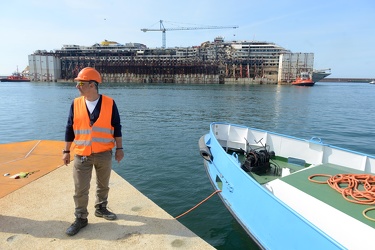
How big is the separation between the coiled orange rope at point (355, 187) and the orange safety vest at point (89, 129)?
385 cm

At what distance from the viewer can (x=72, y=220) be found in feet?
12.2

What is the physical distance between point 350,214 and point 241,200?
1.79 metres

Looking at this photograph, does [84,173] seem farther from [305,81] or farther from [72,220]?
[305,81]

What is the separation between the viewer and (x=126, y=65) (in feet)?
363

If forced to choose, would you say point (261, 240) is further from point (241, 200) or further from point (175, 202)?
point (175, 202)

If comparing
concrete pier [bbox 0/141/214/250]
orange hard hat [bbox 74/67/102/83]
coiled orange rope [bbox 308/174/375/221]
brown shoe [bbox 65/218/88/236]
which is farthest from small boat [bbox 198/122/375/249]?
orange hard hat [bbox 74/67/102/83]

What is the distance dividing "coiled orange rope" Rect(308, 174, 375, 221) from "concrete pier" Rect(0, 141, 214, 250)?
251 centimetres

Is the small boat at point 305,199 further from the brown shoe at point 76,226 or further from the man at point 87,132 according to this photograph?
the brown shoe at point 76,226

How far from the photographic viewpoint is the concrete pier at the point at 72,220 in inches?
126

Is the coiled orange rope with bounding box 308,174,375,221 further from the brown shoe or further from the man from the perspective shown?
the brown shoe

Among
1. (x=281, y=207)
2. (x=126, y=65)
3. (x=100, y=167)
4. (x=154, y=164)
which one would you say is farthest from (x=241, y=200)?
(x=126, y=65)

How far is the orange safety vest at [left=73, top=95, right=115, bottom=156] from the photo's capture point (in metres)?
3.33

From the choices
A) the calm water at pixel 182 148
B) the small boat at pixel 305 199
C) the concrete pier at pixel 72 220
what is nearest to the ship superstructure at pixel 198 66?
the calm water at pixel 182 148

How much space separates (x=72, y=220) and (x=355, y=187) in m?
4.58
